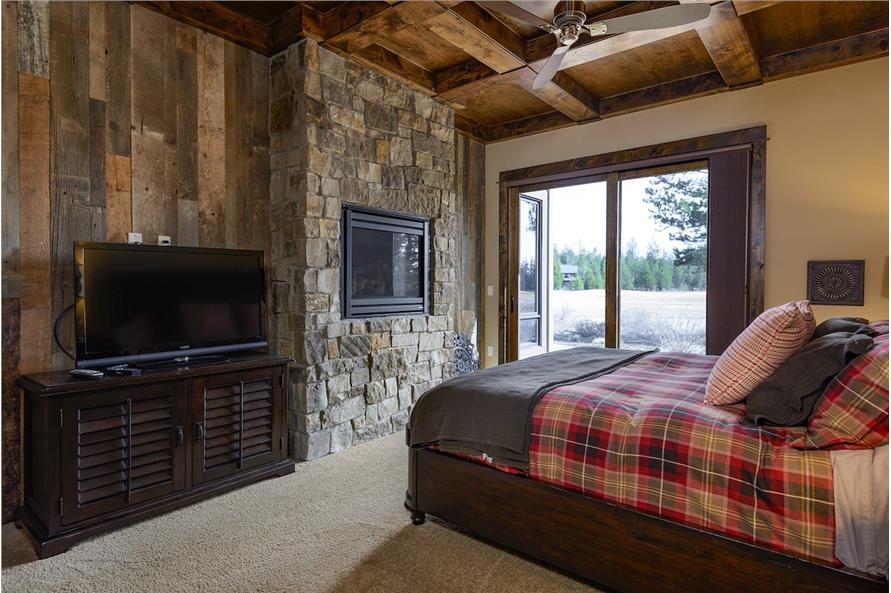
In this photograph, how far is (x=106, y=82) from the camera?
9.06ft

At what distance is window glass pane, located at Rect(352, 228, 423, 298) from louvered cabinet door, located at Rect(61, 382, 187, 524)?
157cm

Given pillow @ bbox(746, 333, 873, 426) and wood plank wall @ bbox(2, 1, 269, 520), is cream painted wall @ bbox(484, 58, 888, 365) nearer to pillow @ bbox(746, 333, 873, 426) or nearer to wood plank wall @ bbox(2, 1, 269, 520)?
pillow @ bbox(746, 333, 873, 426)

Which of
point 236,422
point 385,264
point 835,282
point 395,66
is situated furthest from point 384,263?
point 835,282

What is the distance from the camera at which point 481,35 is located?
330 cm

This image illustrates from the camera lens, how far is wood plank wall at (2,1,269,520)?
2.46 metres

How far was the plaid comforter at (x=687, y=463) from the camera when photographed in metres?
1.49

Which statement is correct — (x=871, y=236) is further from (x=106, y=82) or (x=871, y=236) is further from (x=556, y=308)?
(x=106, y=82)

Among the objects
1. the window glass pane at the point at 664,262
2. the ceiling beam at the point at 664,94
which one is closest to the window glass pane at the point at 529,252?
the window glass pane at the point at 664,262

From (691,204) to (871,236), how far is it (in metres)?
1.29

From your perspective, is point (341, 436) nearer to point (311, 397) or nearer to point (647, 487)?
point (311, 397)

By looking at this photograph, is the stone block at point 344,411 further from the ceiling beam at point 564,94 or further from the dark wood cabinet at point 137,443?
the ceiling beam at point 564,94

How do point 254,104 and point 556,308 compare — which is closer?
point 254,104

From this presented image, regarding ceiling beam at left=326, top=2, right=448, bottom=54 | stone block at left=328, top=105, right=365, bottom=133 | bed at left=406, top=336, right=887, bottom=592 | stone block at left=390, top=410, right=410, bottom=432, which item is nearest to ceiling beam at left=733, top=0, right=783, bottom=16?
ceiling beam at left=326, top=2, right=448, bottom=54

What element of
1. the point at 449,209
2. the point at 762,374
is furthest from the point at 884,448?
the point at 449,209
